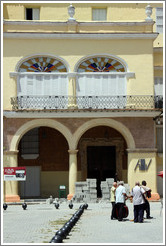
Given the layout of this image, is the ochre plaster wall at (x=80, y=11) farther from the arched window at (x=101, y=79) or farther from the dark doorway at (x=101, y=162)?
the dark doorway at (x=101, y=162)

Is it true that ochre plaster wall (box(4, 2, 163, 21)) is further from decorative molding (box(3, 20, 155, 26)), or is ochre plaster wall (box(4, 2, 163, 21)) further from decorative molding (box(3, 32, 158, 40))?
decorative molding (box(3, 32, 158, 40))

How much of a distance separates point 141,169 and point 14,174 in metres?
7.51

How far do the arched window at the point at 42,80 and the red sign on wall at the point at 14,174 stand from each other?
15.0 feet

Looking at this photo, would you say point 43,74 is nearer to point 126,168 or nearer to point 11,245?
point 126,168

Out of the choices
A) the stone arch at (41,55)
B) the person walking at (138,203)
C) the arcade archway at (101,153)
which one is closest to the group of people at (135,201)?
the person walking at (138,203)

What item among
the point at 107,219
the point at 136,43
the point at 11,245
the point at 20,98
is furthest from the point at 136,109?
the point at 11,245

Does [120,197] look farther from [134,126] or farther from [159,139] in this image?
[159,139]

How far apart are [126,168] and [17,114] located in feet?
27.3

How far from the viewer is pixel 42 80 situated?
101 ft

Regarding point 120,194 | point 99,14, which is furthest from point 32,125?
point 120,194

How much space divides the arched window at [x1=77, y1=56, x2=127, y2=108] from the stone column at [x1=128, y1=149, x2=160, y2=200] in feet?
11.3

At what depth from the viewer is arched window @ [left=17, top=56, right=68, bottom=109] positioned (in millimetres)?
30516

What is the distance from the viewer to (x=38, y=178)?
112ft

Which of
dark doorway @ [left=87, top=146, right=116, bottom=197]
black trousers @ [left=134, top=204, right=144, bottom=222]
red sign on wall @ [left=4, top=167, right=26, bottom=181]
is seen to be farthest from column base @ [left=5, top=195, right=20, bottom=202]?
black trousers @ [left=134, top=204, right=144, bottom=222]
